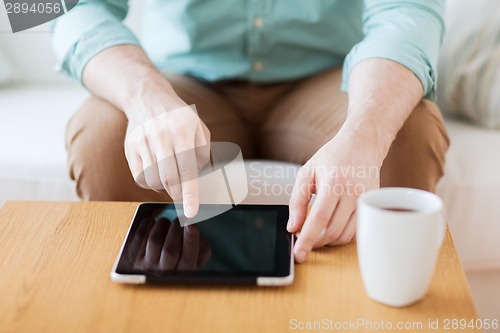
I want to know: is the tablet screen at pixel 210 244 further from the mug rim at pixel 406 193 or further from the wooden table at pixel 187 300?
the mug rim at pixel 406 193

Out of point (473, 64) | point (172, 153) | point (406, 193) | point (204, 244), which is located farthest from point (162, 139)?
point (473, 64)

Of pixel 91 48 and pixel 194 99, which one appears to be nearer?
pixel 91 48

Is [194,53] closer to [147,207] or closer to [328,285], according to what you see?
[147,207]

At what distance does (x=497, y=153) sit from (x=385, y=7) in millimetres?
368

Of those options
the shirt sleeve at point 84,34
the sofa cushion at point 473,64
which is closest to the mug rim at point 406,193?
the shirt sleeve at point 84,34

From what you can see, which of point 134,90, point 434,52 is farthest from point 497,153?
point 134,90

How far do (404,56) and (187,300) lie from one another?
0.52 meters

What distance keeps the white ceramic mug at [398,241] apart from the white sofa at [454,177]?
461 millimetres

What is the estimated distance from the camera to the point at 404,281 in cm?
59

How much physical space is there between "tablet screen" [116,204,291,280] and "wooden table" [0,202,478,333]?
0.02 m

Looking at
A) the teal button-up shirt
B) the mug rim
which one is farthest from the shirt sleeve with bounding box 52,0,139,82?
the mug rim

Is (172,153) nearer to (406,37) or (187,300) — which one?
(187,300)

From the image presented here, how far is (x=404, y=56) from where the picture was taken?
93cm

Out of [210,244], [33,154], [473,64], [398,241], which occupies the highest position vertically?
[398,241]
